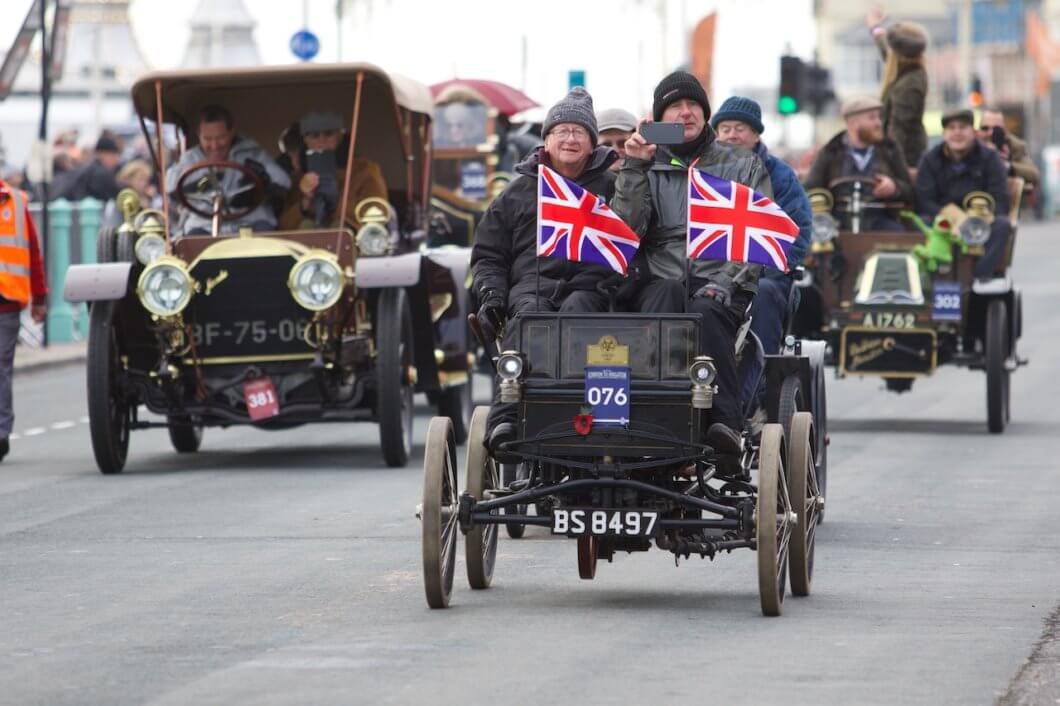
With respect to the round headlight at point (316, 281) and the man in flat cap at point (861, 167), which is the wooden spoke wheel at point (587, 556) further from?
the man in flat cap at point (861, 167)

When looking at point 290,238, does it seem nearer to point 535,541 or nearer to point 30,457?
point 30,457

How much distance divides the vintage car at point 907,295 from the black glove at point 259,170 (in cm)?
397

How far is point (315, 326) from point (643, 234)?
17.7 ft

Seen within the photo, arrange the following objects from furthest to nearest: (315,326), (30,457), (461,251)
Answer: (461,251)
(30,457)
(315,326)

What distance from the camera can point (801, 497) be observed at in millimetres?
9625

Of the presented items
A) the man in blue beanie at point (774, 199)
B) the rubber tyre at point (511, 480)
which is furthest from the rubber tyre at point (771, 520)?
the man in blue beanie at point (774, 199)

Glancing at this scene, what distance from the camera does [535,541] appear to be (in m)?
11.6

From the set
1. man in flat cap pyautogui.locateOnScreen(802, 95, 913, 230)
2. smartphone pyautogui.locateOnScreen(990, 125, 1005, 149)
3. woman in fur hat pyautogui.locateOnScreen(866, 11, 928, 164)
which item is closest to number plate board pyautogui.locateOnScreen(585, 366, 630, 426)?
man in flat cap pyautogui.locateOnScreen(802, 95, 913, 230)

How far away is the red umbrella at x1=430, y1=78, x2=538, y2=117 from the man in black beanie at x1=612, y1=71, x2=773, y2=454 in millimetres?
13871

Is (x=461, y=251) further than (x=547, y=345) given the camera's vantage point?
Yes

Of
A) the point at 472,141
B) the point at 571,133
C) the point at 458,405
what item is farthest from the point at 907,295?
the point at 571,133

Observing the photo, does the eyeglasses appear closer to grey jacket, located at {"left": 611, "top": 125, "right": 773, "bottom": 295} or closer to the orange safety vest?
grey jacket, located at {"left": 611, "top": 125, "right": 773, "bottom": 295}

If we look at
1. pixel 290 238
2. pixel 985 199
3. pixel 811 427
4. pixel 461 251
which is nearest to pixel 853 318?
pixel 985 199

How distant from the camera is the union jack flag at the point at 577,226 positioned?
966 centimetres
